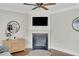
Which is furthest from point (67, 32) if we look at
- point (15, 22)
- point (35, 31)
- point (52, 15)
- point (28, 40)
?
point (15, 22)

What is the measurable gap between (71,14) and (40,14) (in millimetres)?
1794

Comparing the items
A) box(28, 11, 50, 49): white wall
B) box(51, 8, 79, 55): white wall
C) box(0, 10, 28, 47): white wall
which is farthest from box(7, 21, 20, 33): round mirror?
box(51, 8, 79, 55): white wall

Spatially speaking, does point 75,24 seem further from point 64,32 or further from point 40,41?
point 40,41

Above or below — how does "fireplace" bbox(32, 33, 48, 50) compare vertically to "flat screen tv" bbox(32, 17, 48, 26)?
below

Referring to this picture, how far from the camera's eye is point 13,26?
205 inches

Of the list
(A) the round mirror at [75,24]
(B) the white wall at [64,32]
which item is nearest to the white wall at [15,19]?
(B) the white wall at [64,32]

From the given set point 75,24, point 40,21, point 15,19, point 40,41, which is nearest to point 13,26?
point 15,19

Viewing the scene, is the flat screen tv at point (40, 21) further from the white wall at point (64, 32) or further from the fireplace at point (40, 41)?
the fireplace at point (40, 41)

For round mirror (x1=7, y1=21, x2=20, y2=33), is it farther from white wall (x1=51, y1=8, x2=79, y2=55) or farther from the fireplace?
white wall (x1=51, y1=8, x2=79, y2=55)

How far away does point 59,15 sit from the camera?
498cm

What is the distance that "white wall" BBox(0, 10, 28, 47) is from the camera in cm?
476

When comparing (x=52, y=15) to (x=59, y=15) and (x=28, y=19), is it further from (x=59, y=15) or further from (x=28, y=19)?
(x=28, y=19)

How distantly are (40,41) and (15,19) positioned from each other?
1720 mm

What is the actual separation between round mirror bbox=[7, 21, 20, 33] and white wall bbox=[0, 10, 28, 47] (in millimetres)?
152
